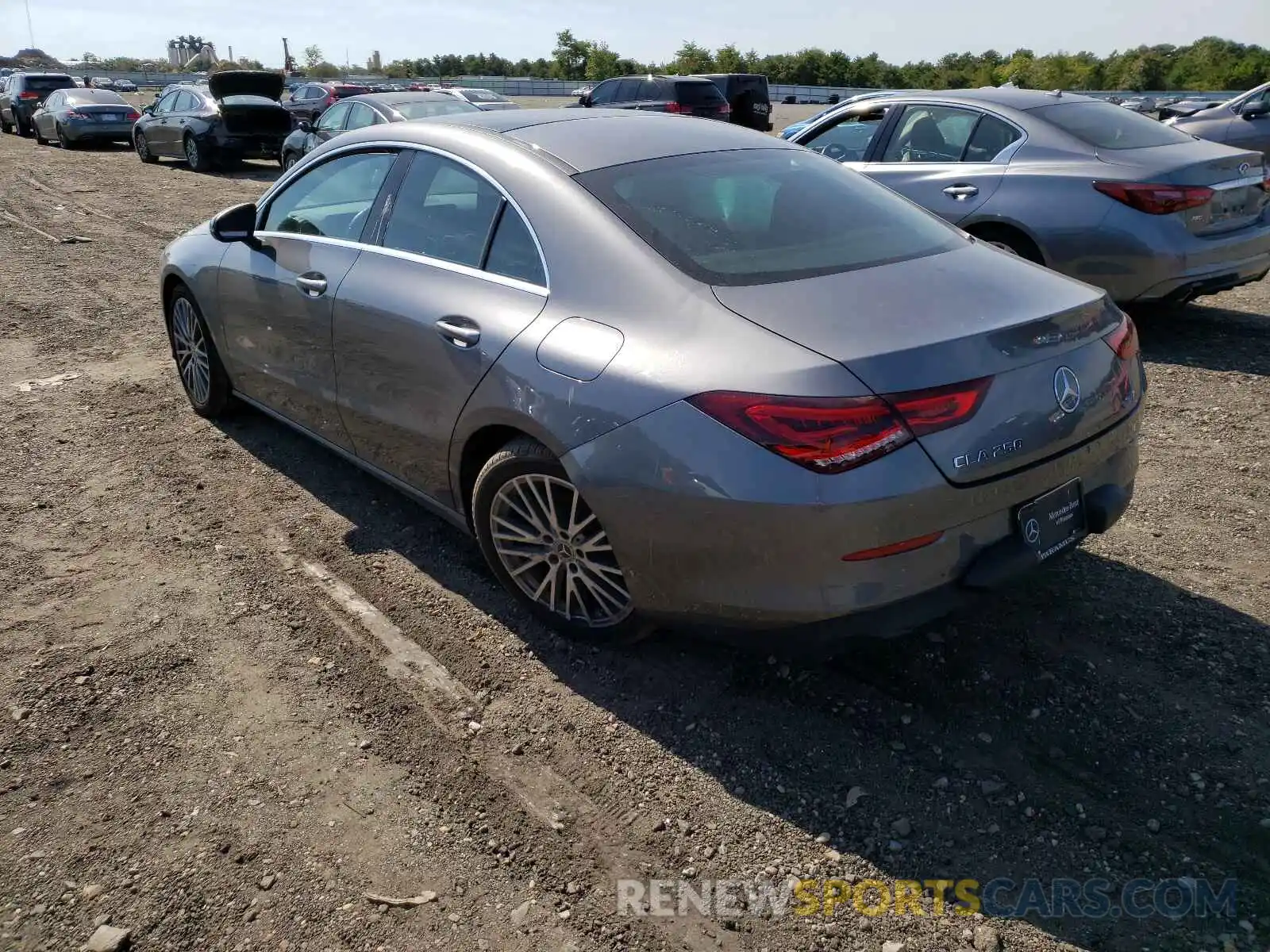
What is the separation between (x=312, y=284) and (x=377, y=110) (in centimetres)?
1027

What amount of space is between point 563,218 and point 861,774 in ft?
6.31

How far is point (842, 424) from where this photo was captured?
8.14 ft

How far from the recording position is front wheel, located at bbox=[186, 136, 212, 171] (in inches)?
694

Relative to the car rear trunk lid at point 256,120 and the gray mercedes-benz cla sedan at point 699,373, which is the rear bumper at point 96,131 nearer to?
the car rear trunk lid at point 256,120

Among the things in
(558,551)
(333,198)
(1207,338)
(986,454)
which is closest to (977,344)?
(986,454)

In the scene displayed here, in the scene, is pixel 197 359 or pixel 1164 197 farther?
pixel 1164 197

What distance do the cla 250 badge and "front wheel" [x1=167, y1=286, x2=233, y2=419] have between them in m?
4.00

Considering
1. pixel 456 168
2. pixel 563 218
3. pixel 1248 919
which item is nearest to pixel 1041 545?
pixel 1248 919

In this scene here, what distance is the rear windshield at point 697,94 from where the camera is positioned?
2028 centimetres

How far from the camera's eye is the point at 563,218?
321 centimetres

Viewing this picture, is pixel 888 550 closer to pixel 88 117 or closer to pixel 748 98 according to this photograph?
pixel 748 98

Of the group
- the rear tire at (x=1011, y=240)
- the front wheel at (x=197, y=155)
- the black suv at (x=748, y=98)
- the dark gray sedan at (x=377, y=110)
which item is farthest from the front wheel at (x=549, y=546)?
the black suv at (x=748, y=98)

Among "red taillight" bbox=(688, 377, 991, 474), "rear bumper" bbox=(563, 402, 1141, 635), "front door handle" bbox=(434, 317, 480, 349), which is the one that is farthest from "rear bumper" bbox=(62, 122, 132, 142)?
"red taillight" bbox=(688, 377, 991, 474)

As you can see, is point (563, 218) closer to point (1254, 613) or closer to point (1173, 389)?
point (1254, 613)
